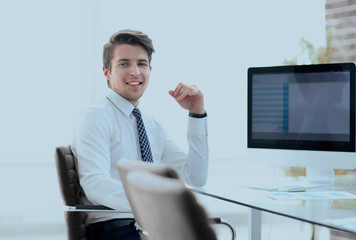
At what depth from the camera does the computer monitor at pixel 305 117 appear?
214cm

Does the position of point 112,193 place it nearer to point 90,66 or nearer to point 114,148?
point 114,148

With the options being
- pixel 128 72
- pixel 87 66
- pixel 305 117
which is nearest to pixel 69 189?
pixel 128 72

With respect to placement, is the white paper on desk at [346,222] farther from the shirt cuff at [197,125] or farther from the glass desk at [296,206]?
the shirt cuff at [197,125]

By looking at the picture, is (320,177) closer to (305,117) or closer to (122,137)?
(305,117)

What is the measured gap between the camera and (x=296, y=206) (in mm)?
1622

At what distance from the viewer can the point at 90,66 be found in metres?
4.14

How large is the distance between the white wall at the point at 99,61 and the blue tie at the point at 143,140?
2126 mm

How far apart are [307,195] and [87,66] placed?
2720 mm

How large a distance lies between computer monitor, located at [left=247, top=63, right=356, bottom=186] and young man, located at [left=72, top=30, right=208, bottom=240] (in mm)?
309

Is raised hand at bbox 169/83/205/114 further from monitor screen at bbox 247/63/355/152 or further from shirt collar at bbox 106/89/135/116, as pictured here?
monitor screen at bbox 247/63/355/152

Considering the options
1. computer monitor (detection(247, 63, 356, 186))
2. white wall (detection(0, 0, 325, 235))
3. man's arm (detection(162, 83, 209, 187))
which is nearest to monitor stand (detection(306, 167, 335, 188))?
computer monitor (detection(247, 63, 356, 186))

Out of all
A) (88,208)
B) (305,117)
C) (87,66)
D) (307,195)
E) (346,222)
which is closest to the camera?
(346,222)

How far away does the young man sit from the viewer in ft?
5.91

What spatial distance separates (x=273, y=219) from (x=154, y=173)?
425 centimetres
